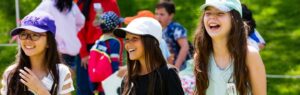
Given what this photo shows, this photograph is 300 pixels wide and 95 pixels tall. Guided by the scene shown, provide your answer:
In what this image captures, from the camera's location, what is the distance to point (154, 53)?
5484mm

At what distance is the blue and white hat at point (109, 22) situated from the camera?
24.7 feet

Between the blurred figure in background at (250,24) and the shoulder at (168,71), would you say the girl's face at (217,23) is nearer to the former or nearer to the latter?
the shoulder at (168,71)

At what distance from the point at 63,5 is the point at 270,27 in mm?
4180

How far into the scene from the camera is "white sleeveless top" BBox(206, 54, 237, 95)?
514 cm

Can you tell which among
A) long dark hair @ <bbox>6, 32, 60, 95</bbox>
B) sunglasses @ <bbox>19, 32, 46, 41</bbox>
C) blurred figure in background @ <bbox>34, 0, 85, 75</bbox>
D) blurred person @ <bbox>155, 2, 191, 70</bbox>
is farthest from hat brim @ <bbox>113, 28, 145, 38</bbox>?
blurred person @ <bbox>155, 2, 191, 70</bbox>

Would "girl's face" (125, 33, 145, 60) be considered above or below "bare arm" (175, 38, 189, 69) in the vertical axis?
above

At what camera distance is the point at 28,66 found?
17.4 feet

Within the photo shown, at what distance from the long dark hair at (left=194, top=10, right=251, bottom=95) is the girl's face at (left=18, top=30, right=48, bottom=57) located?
43.7 inches

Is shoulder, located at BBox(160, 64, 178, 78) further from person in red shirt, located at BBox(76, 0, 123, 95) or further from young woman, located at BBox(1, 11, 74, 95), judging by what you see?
person in red shirt, located at BBox(76, 0, 123, 95)

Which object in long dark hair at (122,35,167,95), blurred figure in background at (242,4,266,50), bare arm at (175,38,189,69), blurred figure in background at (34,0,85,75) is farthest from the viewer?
bare arm at (175,38,189,69)

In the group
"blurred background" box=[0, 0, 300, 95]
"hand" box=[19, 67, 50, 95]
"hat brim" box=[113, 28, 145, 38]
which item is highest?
"hat brim" box=[113, 28, 145, 38]

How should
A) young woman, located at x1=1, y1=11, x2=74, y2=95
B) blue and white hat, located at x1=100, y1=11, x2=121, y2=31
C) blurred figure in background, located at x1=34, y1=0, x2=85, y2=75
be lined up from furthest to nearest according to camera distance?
1. blurred figure in background, located at x1=34, y1=0, x2=85, y2=75
2. blue and white hat, located at x1=100, y1=11, x2=121, y2=31
3. young woman, located at x1=1, y1=11, x2=74, y2=95

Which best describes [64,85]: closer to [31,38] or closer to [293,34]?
[31,38]

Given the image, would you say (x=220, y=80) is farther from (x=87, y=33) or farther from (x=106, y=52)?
(x=87, y=33)
